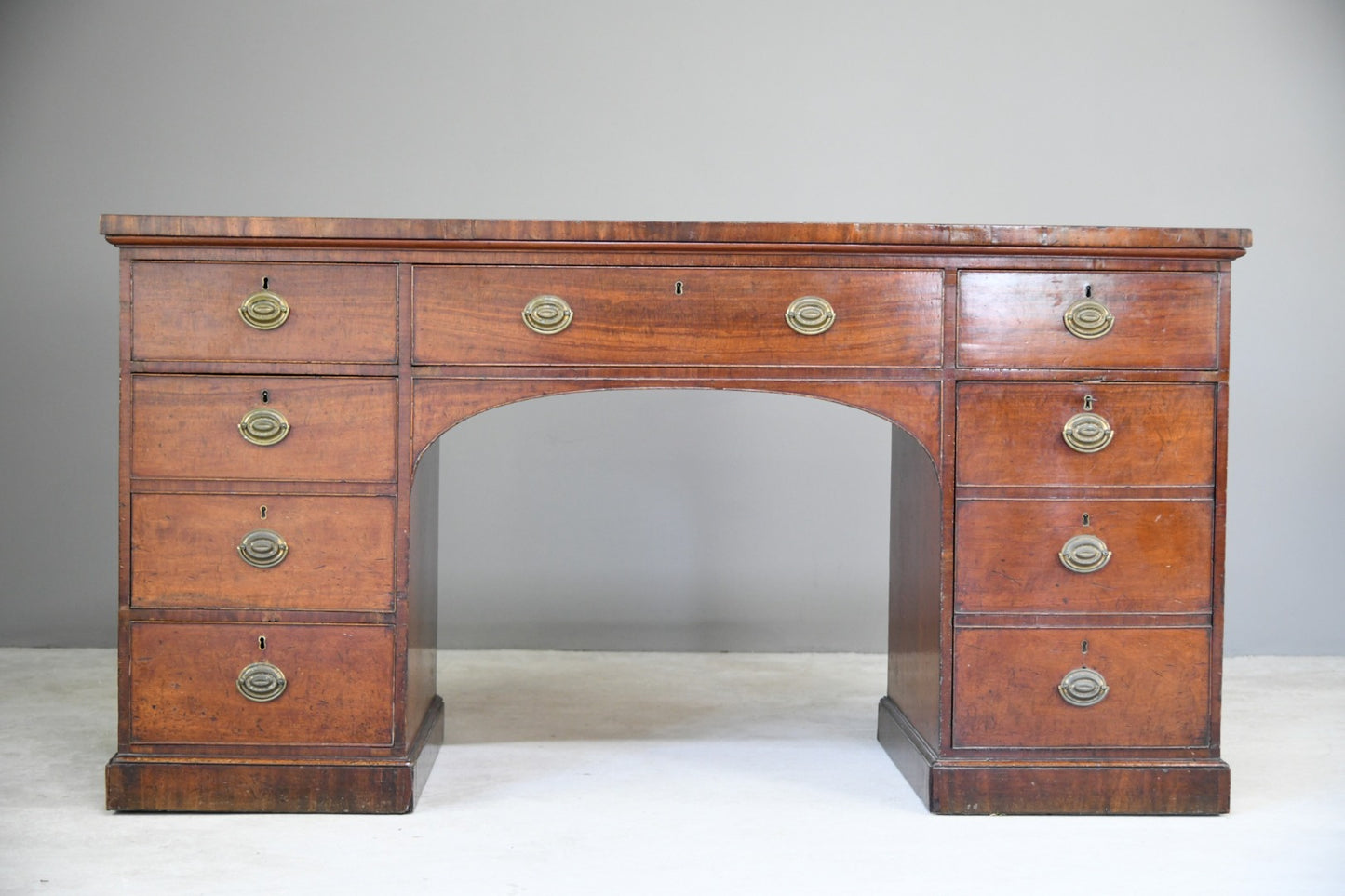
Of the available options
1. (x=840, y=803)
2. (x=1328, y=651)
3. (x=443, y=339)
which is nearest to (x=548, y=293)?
(x=443, y=339)

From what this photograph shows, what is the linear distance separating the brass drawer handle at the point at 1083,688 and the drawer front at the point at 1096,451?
1.15 ft

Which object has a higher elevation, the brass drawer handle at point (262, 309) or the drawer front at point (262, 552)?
the brass drawer handle at point (262, 309)

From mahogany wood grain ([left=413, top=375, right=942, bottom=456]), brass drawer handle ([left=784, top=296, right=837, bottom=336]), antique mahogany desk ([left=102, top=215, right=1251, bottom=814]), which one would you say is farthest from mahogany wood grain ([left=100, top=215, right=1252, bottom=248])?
mahogany wood grain ([left=413, top=375, right=942, bottom=456])

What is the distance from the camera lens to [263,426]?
212 centimetres

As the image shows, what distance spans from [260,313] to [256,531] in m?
0.39

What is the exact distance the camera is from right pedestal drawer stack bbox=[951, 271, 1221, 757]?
7.09 feet

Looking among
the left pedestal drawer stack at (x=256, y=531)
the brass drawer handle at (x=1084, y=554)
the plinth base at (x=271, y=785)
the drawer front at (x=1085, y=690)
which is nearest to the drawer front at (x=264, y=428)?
the left pedestal drawer stack at (x=256, y=531)

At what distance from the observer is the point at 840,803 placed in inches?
87.2

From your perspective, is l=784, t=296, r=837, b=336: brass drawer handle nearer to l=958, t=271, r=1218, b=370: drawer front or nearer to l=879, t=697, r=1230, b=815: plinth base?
l=958, t=271, r=1218, b=370: drawer front

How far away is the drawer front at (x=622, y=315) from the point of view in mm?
2129

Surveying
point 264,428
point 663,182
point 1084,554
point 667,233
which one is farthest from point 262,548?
point 663,182

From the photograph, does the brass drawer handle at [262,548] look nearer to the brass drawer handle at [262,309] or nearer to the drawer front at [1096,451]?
the brass drawer handle at [262,309]

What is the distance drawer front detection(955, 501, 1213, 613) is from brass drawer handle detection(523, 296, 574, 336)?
31.3 inches

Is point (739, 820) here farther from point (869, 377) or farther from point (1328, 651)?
point (1328, 651)
